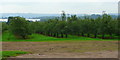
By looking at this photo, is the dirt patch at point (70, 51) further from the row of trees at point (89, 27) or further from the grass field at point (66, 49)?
the row of trees at point (89, 27)

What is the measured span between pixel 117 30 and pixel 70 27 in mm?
11339

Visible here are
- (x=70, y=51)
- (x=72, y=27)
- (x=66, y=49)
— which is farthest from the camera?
(x=72, y=27)

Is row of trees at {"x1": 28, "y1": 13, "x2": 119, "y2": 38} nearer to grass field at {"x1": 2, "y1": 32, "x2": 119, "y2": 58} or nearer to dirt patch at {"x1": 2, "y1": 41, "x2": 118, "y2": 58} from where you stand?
grass field at {"x1": 2, "y1": 32, "x2": 119, "y2": 58}

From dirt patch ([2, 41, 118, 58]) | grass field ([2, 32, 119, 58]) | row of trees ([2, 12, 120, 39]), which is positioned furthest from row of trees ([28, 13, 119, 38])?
dirt patch ([2, 41, 118, 58])

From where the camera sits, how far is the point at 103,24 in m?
48.8

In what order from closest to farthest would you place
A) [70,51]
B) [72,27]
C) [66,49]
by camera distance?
[70,51] → [66,49] → [72,27]

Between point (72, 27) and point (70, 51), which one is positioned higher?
point (72, 27)

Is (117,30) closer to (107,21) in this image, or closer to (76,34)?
(107,21)

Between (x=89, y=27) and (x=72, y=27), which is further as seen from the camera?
(x=89, y=27)

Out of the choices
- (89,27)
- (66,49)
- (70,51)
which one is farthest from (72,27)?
(70,51)

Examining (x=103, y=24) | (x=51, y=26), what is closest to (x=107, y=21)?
Result: (x=103, y=24)

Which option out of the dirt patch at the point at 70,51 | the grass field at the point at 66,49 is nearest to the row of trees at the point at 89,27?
the grass field at the point at 66,49

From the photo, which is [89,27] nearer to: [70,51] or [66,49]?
[66,49]

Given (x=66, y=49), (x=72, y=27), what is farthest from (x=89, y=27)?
(x=66, y=49)
